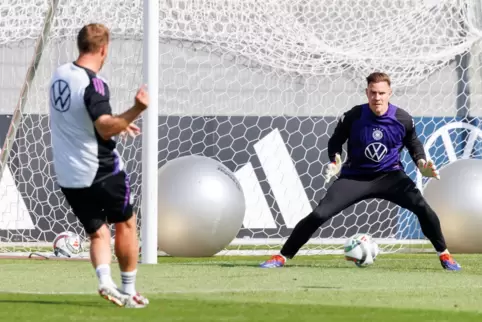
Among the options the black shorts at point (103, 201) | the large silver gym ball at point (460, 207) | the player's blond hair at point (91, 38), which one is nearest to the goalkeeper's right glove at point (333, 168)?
the large silver gym ball at point (460, 207)

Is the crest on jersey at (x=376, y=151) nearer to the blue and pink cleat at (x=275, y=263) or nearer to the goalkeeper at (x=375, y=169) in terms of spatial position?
the goalkeeper at (x=375, y=169)

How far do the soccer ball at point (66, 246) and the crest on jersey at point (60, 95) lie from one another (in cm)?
559

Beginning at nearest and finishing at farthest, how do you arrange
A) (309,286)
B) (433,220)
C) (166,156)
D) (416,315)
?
(416,315) < (309,286) < (433,220) < (166,156)

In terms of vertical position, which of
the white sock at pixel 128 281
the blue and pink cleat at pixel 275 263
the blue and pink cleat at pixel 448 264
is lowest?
the blue and pink cleat at pixel 275 263

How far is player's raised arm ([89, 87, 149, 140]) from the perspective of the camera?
731 cm

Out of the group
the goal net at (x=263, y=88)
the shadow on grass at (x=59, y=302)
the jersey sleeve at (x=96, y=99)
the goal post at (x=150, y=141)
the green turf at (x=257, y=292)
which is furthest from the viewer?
the goal net at (x=263, y=88)

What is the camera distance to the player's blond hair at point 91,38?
7785 millimetres

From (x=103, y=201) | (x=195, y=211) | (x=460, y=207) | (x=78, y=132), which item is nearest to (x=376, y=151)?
(x=195, y=211)

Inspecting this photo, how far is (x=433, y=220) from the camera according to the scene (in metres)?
11.3

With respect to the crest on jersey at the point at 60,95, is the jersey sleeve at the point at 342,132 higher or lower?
lower

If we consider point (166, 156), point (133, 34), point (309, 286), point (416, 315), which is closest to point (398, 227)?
point (166, 156)

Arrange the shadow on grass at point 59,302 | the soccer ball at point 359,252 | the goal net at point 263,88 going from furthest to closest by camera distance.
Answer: the goal net at point 263,88 < the soccer ball at point 359,252 < the shadow on grass at point 59,302

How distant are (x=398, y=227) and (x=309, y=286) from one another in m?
7.07

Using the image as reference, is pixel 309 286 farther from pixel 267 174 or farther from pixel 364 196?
pixel 267 174
